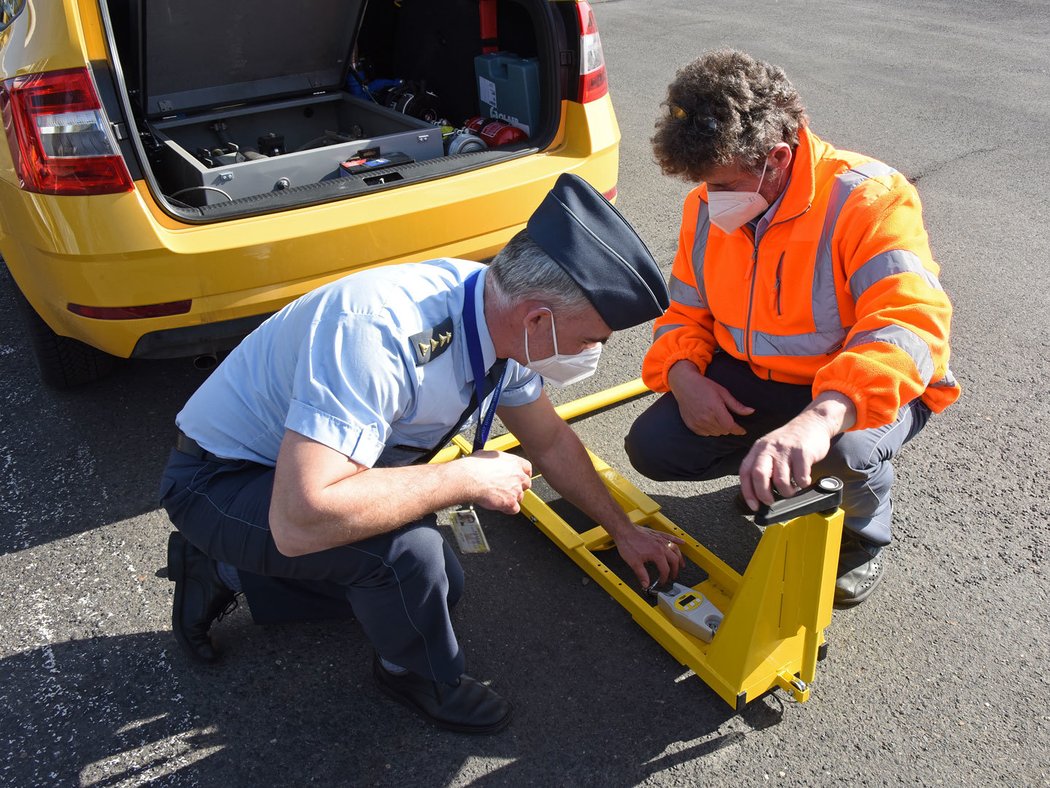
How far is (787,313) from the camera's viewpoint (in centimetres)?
243

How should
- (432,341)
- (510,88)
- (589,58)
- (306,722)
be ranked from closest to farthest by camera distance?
(432,341) → (306,722) → (589,58) → (510,88)

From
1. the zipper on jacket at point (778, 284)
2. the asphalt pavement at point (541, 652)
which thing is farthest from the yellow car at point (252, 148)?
the zipper on jacket at point (778, 284)

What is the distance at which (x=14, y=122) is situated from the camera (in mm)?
2682

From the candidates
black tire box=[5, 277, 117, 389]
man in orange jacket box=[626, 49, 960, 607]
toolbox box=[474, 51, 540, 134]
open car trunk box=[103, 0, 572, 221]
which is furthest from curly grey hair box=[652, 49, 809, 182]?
black tire box=[5, 277, 117, 389]

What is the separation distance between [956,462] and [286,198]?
2.45m

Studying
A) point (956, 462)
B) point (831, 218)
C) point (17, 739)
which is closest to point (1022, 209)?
point (956, 462)

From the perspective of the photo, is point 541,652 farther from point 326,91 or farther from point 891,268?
point 326,91

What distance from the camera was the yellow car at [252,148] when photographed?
267cm

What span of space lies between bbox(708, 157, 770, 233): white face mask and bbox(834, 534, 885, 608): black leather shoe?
93 centimetres

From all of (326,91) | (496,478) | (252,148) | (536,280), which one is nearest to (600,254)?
(536,280)

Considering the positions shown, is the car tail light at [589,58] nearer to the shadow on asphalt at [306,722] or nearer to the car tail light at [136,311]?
the car tail light at [136,311]

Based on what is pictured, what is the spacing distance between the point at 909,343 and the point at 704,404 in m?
0.70

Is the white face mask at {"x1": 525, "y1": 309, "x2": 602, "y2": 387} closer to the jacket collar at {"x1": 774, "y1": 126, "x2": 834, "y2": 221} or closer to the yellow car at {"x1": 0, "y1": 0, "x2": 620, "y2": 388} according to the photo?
the jacket collar at {"x1": 774, "y1": 126, "x2": 834, "y2": 221}

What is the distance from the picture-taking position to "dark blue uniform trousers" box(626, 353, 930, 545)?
2.41m
